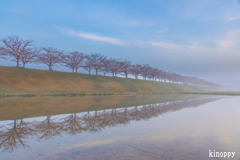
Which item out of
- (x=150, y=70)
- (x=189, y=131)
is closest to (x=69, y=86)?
(x=189, y=131)

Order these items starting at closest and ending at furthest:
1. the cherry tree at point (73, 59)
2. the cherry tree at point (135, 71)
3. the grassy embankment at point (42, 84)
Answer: the grassy embankment at point (42, 84)
the cherry tree at point (73, 59)
the cherry tree at point (135, 71)

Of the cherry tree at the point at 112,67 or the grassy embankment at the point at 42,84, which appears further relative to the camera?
the cherry tree at the point at 112,67

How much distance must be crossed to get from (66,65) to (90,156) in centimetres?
6777

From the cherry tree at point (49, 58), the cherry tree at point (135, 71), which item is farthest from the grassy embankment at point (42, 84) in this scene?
the cherry tree at point (135, 71)

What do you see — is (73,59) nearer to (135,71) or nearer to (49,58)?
(49,58)

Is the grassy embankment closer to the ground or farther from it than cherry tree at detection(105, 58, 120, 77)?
closer to the ground

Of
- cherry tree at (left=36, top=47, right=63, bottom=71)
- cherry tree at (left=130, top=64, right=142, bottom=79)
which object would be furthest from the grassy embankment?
cherry tree at (left=130, top=64, right=142, bottom=79)

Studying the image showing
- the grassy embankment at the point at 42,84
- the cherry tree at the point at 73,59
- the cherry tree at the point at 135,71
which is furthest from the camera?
the cherry tree at the point at 135,71

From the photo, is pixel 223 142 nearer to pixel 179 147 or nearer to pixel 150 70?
pixel 179 147

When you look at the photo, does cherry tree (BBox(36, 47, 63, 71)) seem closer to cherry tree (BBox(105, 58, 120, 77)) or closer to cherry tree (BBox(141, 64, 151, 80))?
cherry tree (BBox(105, 58, 120, 77))

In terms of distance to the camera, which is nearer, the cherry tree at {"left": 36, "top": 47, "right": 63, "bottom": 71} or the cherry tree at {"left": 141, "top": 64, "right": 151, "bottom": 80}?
the cherry tree at {"left": 36, "top": 47, "right": 63, "bottom": 71}

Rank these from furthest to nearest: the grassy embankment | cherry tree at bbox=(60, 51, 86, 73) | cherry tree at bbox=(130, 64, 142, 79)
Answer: cherry tree at bbox=(130, 64, 142, 79)
cherry tree at bbox=(60, 51, 86, 73)
the grassy embankment

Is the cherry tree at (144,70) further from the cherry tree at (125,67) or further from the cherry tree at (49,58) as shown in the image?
the cherry tree at (49,58)

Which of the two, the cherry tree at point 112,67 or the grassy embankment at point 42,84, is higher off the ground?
the cherry tree at point 112,67
